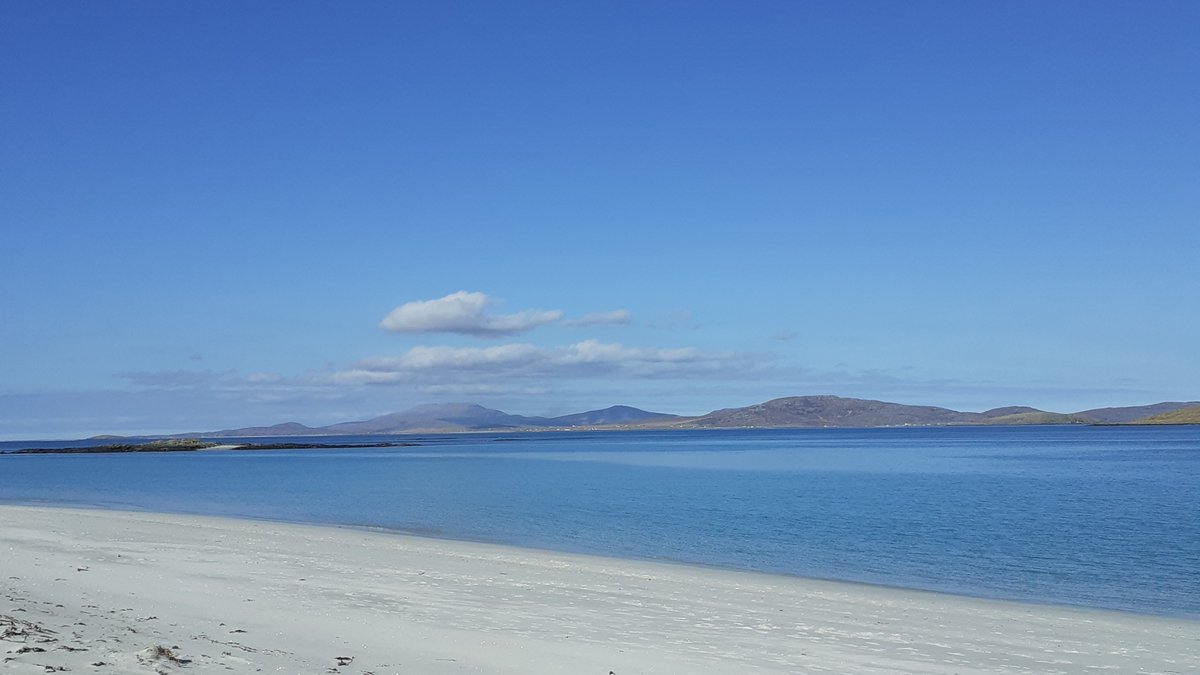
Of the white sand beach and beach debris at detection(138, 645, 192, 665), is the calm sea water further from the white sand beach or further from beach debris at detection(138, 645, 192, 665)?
beach debris at detection(138, 645, 192, 665)

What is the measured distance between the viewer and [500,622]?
11.7 m

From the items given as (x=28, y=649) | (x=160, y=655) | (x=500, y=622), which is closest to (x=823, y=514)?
(x=500, y=622)

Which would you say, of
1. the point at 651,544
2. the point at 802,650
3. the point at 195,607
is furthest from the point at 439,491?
the point at 802,650

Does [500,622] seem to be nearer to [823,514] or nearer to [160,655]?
[160,655]

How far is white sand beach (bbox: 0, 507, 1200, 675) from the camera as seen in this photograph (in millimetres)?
9164

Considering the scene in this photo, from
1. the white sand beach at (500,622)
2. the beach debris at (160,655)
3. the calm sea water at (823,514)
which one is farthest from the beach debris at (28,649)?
the calm sea water at (823,514)

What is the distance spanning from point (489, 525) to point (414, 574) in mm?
12485

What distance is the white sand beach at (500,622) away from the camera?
9.16 m

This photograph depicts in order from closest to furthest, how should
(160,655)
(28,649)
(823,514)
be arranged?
(28,649)
(160,655)
(823,514)

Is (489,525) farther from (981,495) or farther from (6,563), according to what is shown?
(981,495)

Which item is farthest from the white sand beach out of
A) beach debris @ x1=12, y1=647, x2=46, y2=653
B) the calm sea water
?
the calm sea water

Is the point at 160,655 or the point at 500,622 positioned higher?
the point at 160,655

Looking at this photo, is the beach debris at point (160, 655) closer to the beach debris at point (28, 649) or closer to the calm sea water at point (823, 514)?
the beach debris at point (28, 649)

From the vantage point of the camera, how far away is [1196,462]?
2525 inches
